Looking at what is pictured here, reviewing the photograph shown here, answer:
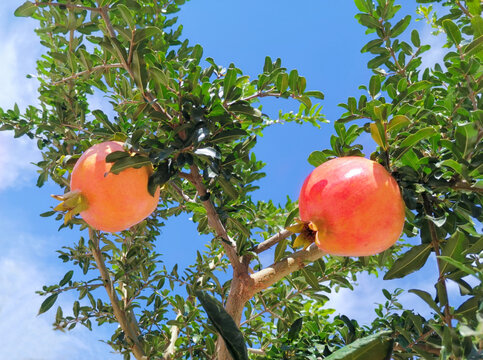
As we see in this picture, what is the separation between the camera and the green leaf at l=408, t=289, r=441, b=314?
107 centimetres

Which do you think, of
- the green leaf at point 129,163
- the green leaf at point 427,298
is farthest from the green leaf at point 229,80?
the green leaf at point 427,298

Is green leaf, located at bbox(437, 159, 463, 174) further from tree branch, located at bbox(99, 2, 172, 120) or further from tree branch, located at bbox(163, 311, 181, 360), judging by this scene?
tree branch, located at bbox(163, 311, 181, 360)

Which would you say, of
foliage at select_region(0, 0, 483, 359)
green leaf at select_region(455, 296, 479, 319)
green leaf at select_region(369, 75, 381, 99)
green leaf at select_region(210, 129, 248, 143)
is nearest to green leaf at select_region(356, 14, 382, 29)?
foliage at select_region(0, 0, 483, 359)

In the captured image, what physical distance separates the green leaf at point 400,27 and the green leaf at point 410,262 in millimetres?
1269

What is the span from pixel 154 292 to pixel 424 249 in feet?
8.74

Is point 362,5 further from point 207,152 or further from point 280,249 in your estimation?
point 280,249

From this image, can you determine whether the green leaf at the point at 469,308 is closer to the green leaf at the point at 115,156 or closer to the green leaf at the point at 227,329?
the green leaf at the point at 227,329

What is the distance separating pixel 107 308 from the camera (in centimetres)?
356

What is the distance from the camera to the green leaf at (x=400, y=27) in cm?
213

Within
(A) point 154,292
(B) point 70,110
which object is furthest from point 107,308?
(B) point 70,110

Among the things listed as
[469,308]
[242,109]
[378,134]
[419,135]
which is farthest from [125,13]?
[469,308]

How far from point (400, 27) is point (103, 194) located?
170cm

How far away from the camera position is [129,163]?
60.0 inches

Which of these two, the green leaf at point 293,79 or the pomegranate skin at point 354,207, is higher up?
the green leaf at point 293,79
